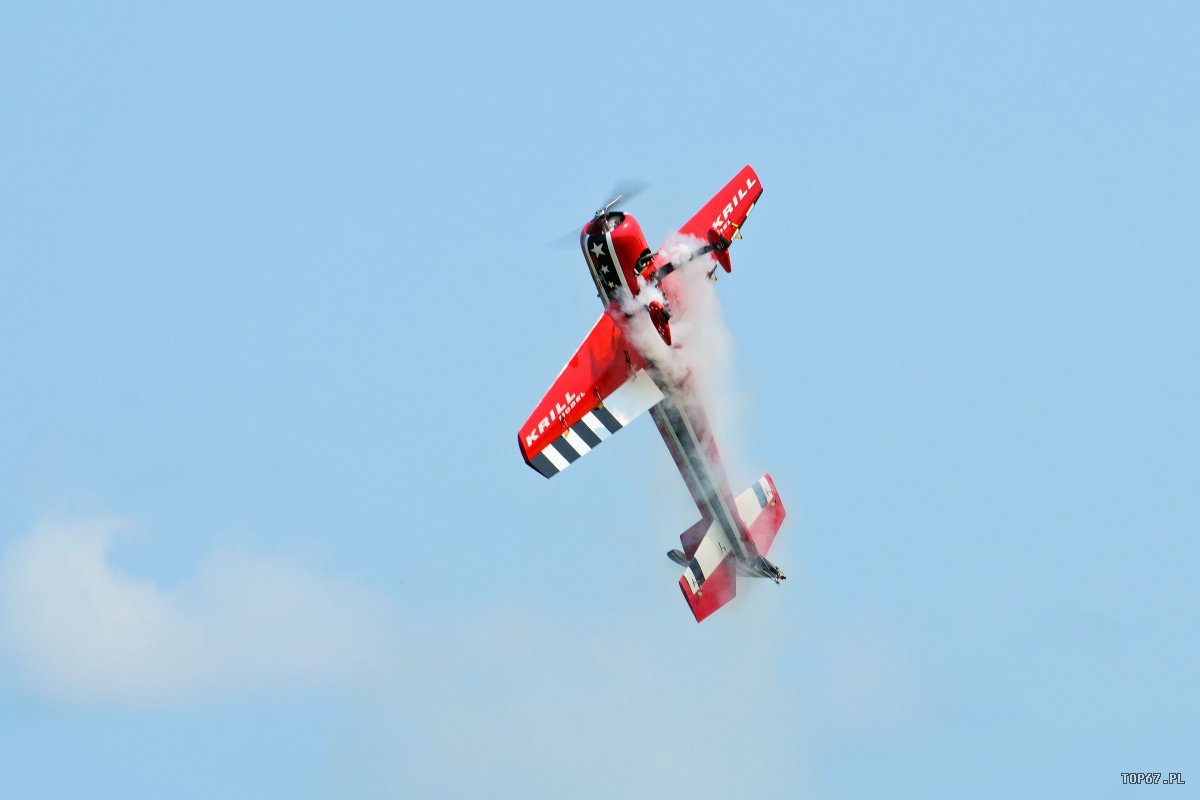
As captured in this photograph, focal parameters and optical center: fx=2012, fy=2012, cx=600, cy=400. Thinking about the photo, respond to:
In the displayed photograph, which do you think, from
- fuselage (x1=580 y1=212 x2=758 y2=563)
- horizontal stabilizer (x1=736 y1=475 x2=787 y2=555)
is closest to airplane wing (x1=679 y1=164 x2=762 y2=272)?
fuselage (x1=580 y1=212 x2=758 y2=563)

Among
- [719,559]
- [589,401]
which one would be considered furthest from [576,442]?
[719,559]

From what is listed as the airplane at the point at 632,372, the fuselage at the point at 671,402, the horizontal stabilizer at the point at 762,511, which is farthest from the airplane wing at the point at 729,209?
the horizontal stabilizer at the point at 762,511

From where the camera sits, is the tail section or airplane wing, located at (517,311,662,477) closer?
airplane wing, located at (517,311,662,477)

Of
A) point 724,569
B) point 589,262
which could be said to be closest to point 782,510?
point 724,569

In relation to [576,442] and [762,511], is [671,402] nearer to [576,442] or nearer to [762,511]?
[576,442]

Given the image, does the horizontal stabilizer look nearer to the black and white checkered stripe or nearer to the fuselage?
the fuselage

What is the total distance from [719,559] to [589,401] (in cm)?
643

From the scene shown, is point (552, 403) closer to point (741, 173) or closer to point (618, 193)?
point (618, 193)

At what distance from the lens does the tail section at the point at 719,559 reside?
46719mm

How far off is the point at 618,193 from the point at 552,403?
462cm

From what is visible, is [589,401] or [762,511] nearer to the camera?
[589,401]

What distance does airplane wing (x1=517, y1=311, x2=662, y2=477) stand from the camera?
42188mm

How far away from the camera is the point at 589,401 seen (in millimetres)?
42688

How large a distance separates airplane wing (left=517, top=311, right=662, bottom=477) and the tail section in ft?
16.7
